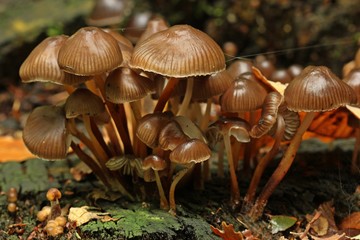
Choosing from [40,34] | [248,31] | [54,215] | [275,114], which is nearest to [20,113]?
[40,34]

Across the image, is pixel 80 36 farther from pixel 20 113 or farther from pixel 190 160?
pixel 20 113

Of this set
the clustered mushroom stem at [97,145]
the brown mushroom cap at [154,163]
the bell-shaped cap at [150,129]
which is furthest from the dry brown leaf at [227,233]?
the clustered mushroom stem at [97,145]

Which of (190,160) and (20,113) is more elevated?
(190,160)

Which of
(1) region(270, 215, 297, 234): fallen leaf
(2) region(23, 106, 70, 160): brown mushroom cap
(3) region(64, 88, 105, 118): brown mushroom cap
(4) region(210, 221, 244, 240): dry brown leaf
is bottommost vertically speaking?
(1) region(270, 215, 297, 234): fallen leaf

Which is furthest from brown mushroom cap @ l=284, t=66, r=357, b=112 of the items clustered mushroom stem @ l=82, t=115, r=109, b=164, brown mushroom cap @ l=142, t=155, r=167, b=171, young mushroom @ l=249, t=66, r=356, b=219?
clustered mushroom stem @ l=82, t=115, r=109, b=164

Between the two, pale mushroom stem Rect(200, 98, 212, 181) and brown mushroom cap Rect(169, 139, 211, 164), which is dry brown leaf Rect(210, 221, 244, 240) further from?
pale mushroom stem Rect(200, 98, 212, 181)

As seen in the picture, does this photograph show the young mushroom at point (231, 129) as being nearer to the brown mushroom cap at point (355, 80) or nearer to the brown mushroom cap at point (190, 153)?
the brown mushroom cap at point (190, 153)
